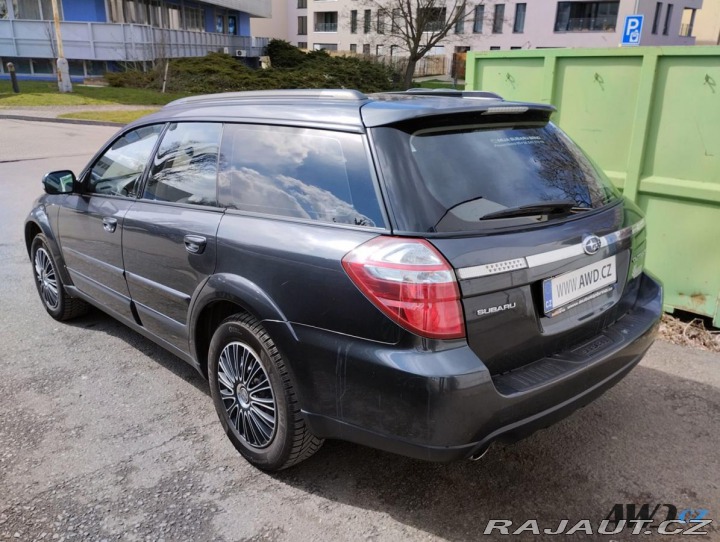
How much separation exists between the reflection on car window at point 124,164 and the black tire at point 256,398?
4.48ft

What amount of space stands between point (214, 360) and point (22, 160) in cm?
1211

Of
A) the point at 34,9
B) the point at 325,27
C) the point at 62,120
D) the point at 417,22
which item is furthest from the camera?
the point at 325,27

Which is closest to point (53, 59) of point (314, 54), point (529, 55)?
point (314, 54)

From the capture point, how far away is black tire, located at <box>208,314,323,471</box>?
2758mm

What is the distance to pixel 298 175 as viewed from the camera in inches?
111

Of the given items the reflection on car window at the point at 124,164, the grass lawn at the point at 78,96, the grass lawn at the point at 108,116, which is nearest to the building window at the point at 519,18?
the grass lawn at the point at 78,96

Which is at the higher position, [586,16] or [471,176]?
[586,16]

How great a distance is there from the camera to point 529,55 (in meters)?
5.36

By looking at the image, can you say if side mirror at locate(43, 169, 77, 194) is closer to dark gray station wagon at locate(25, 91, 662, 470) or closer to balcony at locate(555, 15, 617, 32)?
dark gray station wagon at locate(25, 91, 662, 470)

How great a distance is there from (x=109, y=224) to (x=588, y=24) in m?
53.1

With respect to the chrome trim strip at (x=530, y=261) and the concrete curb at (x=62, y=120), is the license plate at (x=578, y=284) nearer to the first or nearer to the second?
the chrome trim strip at (x=530, y=261)

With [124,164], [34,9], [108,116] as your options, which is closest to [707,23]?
[34,9]

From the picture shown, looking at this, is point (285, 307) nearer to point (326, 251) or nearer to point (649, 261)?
point (326, 251)

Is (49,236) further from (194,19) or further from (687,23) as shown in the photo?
(687,23)
